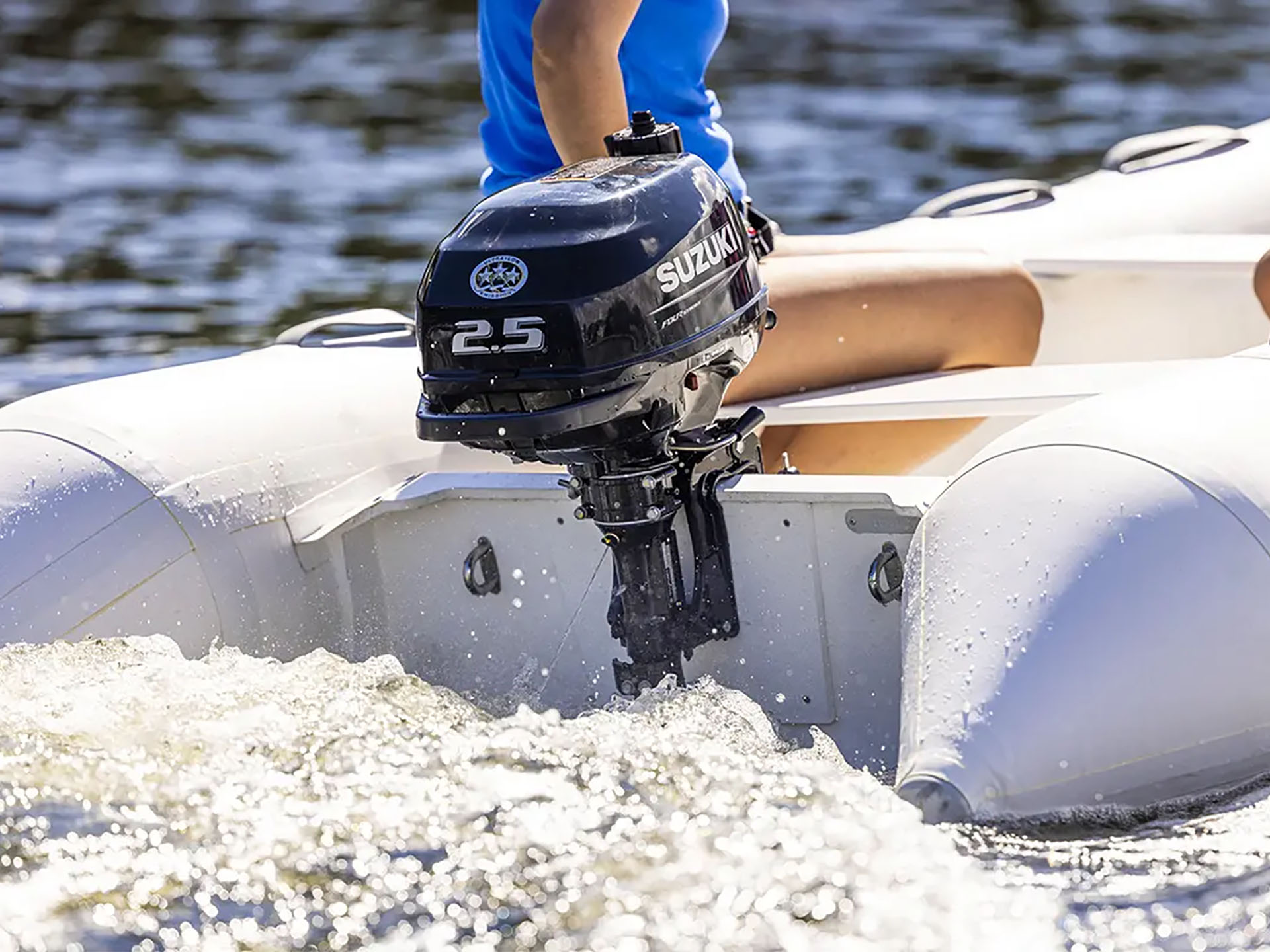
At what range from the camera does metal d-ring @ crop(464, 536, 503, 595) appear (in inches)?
92.0

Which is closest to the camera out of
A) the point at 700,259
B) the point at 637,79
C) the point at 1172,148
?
the point at 700,259

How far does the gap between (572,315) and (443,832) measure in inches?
20.3

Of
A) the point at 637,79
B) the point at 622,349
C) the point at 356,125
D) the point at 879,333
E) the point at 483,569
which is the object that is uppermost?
the point at 637,79

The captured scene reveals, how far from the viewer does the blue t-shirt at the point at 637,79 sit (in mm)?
2465

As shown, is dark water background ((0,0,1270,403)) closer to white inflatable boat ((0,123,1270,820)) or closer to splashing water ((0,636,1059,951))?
white inflatable boat ((0,123,1270,820))

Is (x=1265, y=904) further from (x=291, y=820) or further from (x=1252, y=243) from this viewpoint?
(x=1252, y=243)

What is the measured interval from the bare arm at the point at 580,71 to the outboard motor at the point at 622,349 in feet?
0.35

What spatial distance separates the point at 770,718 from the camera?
217 centimetres

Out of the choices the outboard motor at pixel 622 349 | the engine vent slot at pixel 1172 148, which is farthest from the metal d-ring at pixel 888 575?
the engine vent slot at pixel 1172 148

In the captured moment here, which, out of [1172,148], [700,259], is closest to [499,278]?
[700,259]

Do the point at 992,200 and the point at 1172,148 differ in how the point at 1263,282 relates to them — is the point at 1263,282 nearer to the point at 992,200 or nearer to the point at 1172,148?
the point at 992,200

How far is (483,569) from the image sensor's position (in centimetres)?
235

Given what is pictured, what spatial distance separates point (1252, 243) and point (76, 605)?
6.64 feet

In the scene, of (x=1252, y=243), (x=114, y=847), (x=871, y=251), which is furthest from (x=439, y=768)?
(x=1252, y=243)
